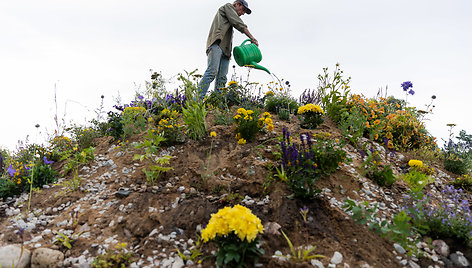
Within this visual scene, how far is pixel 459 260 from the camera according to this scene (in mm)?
3068

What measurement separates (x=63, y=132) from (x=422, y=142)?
7.66 meters

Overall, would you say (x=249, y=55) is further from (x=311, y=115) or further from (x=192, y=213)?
(x=192, y=213)

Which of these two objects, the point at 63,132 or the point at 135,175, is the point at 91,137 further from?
the point at 135,175

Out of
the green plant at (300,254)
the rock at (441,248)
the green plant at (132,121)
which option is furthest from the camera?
the green plant at (132,121)

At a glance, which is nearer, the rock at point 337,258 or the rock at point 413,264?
the rock at point 337,258

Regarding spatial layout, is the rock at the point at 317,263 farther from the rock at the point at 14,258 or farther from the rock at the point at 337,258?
the rock at the point at 14,258

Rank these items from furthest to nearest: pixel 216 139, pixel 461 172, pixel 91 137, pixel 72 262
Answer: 1. pixel 91 137
2. pixel 461 172
3. pixel 216 139
4. pixel 72 262

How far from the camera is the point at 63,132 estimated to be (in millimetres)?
6430

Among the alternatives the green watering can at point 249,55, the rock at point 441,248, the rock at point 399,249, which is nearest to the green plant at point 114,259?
the rock at point 399,249

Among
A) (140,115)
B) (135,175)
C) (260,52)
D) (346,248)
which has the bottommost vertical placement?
(346,248)

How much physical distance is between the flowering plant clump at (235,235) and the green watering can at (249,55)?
493 centimetres

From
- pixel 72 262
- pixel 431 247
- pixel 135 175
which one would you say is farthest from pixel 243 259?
pixel 135 175

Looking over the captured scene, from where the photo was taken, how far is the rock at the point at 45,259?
2973 mm

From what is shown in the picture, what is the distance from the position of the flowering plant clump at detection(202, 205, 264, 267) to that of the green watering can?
493 cm
